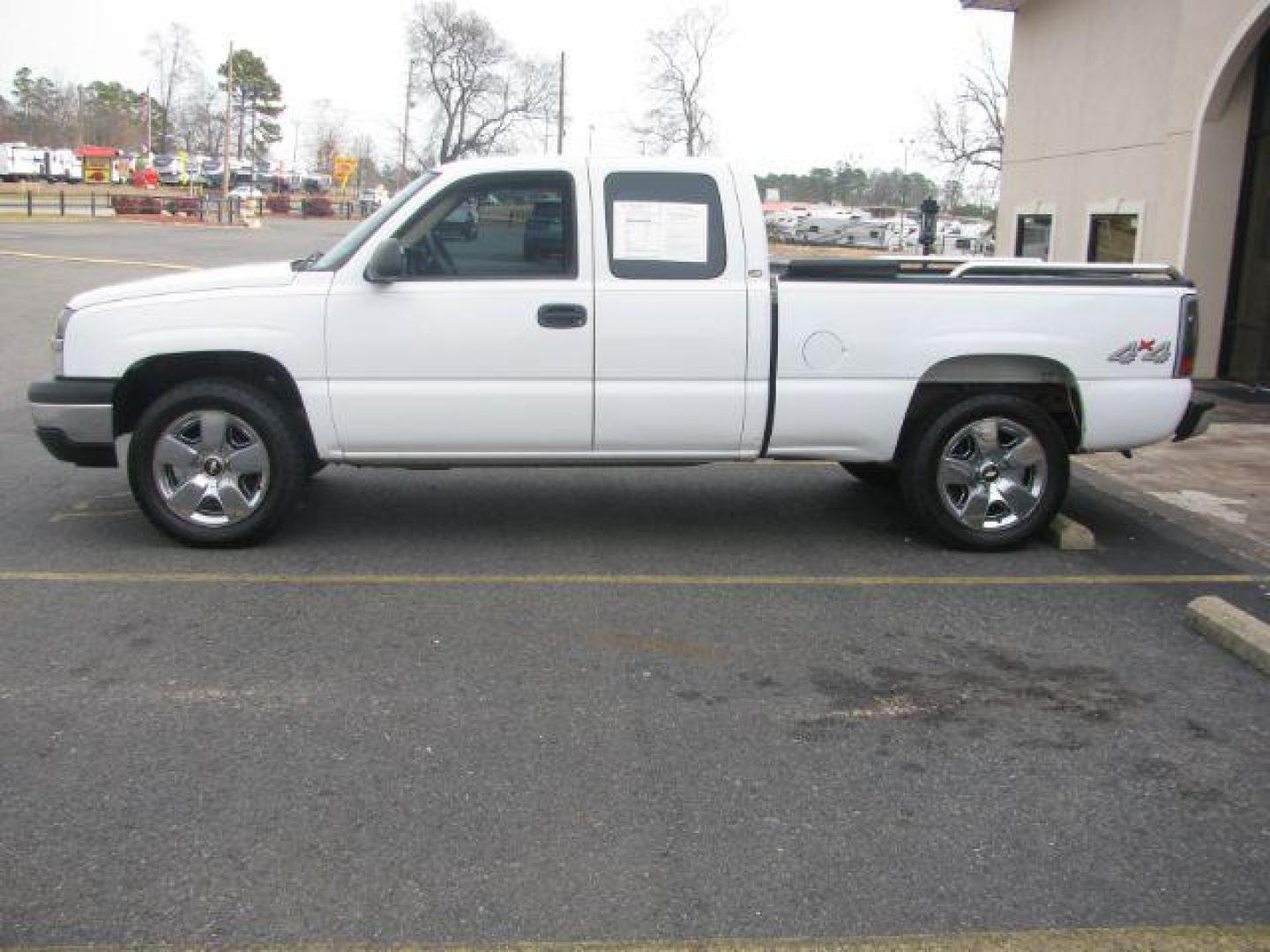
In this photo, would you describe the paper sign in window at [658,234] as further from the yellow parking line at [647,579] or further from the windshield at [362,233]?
the yellow parking line at [647,579]

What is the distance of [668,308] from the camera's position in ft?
20.7

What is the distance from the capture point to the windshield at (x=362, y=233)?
250 inches

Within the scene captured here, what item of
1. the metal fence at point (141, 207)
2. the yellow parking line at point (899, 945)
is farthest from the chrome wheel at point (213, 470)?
the metal fence at point (141, 207)

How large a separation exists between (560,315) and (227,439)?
6.01 feet

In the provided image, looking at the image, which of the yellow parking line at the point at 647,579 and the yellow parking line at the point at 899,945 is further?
the yellow parking line at the point at 647,579

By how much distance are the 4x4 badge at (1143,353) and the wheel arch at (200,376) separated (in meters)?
4.23

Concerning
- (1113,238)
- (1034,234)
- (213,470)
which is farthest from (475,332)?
(1034,234)

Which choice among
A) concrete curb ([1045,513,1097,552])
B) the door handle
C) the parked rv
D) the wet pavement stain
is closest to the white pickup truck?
the door handle

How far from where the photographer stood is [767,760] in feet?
13.7

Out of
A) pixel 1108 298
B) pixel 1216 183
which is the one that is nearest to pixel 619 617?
pixel 1108 298

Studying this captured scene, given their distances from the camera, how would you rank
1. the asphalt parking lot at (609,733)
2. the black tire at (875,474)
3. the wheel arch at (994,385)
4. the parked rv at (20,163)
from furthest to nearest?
the parked rv at (20,163) → the black tire at (875,474) → the wheel arch at (994,385) → the asphalt parking lot at (609,733)

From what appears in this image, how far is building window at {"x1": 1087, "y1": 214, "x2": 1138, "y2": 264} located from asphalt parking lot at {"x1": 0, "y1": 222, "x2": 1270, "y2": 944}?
716 cm

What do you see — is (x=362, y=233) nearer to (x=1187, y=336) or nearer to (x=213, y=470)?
(x=213, y=470)

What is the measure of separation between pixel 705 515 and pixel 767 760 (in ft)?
11.3
